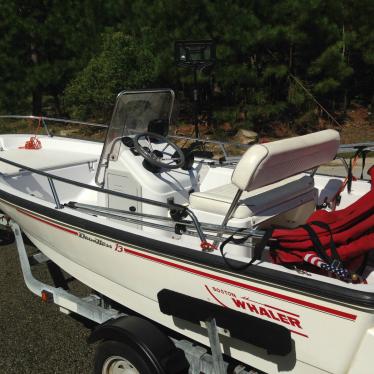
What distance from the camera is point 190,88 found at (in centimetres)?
1011

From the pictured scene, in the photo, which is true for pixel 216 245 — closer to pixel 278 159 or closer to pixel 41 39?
pixel 278 159

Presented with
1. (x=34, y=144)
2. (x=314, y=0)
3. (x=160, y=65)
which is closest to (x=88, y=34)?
(x=160, y=65)

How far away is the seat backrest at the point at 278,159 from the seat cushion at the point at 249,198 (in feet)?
1.08

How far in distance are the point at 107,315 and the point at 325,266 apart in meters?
1.35

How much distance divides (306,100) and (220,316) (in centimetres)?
895

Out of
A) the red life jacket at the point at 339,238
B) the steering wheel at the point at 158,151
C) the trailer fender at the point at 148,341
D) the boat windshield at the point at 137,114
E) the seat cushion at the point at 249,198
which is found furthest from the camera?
the boat windshield at the point at 137,114

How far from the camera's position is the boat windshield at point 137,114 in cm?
352

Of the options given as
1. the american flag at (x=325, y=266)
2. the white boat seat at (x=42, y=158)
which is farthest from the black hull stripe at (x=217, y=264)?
the white boat seat at (x=42, y=158)

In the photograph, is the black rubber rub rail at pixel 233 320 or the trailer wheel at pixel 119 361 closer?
the black rubber rub rail at pixel 233 320

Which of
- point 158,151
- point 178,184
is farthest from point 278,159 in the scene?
point 158,151

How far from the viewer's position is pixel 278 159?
7.41ft

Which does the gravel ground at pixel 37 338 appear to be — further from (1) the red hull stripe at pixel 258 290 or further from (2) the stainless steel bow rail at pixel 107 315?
(1) the red hull stripe at pixel 258 290

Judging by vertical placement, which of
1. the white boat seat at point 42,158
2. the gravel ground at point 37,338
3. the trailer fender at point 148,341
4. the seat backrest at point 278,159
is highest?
the seat backrest at point 278,159

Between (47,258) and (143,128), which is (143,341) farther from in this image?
(143,128)
